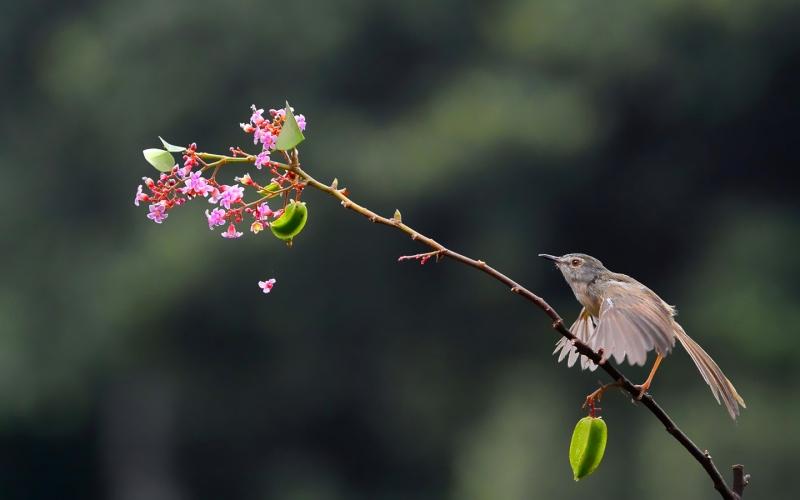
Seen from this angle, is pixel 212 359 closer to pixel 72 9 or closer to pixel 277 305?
pixel 277 305

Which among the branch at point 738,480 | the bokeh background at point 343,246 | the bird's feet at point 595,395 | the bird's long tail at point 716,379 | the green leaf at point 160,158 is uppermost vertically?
the bokeh background at point 343,246

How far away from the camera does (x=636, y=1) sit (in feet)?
54.2

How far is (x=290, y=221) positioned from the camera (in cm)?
131

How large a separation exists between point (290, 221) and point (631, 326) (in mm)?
623

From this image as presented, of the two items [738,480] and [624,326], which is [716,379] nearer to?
[624,326]

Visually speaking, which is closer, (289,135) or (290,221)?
(289,135)

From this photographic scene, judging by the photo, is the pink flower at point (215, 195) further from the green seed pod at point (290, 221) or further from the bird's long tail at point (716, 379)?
the bird's long tail at point (716, 379)

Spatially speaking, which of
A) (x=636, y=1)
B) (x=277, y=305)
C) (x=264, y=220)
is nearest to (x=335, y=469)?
(x=277, y=305)

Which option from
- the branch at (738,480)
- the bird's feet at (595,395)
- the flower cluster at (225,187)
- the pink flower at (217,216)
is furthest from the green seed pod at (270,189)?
the branch at (738,480)

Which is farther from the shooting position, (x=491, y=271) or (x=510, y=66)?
(x=510, y=66)

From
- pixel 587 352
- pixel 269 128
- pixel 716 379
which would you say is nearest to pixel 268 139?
pixel 269 128

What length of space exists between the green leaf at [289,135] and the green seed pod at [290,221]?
0.15 m

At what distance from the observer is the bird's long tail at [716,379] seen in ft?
4.91

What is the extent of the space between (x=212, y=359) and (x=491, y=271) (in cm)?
1594
